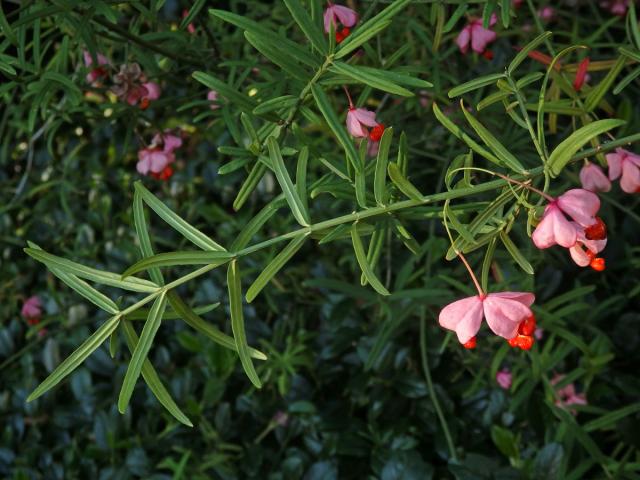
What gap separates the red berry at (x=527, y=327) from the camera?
30.5 inches

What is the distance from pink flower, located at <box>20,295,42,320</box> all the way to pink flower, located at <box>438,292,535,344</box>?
1.45 meters

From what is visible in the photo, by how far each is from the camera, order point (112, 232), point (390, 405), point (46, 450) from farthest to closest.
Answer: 1. point (112, 232)
2. point (46, 450)
3. point (390, 405)

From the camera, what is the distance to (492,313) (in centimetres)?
77

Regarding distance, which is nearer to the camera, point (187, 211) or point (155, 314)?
point (155, 314)

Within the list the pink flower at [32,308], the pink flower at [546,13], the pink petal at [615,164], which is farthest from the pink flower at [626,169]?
the pink flower at [32,308]

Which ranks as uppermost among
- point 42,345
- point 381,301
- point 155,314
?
point 155,314

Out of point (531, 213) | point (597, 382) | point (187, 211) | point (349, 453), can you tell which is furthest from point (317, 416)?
point (531, 213)

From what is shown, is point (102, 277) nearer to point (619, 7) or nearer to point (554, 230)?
point (554, 230)

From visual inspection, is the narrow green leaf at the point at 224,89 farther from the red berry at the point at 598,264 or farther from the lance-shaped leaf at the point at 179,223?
the red berry at the point at 598,264

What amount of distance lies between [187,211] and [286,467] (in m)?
0.88

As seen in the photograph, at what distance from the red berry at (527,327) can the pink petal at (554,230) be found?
9 cm

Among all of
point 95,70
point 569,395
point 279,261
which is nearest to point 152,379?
point 279,261

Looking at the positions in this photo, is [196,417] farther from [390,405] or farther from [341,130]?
[341,130]

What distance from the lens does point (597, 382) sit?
1502 millimetres
